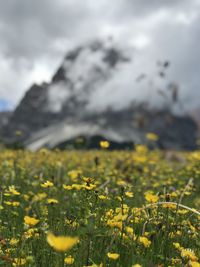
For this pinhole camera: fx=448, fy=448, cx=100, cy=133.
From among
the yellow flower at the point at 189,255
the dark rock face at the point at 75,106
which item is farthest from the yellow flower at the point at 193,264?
the dark rock face at the point at 75,106

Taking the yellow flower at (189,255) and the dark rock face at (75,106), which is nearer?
the yellow flower at (189,255)

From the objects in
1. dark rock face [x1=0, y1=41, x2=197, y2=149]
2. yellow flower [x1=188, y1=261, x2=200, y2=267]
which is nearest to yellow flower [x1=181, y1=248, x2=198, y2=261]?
yellow flower [x1=188, y1=261, x2=200, y2=267]

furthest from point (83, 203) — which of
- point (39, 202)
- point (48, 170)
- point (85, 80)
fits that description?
point (85, 80)

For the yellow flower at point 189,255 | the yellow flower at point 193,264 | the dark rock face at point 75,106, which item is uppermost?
the dark rock face at point 75,106

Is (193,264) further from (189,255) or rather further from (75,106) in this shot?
(75,106)

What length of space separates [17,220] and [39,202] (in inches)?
26.1

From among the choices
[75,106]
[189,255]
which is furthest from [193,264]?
[75,106]

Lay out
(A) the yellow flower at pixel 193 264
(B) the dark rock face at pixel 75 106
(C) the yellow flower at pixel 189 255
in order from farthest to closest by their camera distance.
Answer: (B) the dark rock face at pixel 75 106 → (C) the yellow flower at pixel 189 255 → (A) the yellow flower at pixel 193 264

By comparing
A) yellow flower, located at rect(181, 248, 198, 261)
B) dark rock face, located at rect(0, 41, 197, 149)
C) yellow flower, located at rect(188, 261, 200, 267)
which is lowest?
yellow flower, located at rect(188, 261, 200, 267)

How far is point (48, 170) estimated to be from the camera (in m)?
8.25

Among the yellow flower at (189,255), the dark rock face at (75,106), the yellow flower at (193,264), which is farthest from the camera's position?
the dark rock face at (75,106)

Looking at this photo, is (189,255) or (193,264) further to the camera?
(189,255)

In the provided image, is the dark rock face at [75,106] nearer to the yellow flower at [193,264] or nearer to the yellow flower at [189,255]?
the yellow flower at [189,255]

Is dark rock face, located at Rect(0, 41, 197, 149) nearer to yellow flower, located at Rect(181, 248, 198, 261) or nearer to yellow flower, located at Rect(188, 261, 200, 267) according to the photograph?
yellow flower, located at Rect(181, 248, 198, 261)
